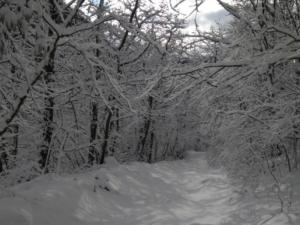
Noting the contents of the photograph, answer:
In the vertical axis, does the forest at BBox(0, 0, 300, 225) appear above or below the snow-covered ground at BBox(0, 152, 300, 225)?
above

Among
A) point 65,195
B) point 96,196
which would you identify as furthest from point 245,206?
point 65,195

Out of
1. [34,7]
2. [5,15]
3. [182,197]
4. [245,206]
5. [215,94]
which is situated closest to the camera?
[5,15]

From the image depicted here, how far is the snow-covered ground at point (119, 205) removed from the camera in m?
6.65

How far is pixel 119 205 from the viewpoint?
→ 32.4ft

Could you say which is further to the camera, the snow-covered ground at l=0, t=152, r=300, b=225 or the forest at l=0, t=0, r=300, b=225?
the snow-covered ground at l=0, t=152, r=300, b=225

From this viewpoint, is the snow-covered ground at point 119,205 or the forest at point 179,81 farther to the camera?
the snow-covered ground at point 119,205

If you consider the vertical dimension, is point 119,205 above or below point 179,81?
below

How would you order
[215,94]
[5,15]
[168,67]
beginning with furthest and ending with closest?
1. [215,94]
2. [168,67]
3. [5,15]

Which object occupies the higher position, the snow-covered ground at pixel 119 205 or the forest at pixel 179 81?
the forest at pixel 179 81

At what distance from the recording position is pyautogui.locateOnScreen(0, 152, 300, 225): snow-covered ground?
6.65 m

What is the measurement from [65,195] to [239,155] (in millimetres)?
4366

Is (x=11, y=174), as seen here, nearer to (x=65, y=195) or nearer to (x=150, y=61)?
(x=65, y=195)

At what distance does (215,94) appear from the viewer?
796cm

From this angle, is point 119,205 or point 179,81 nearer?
point 179,81
